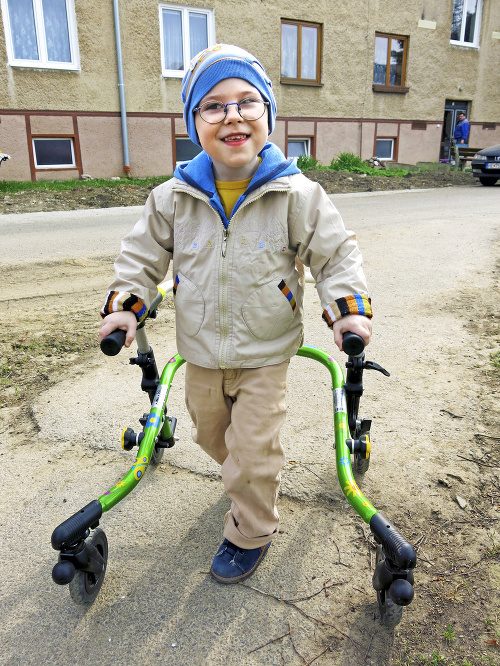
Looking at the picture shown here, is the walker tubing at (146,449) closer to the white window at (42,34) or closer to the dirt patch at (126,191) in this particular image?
the dirt patch at (126,191)

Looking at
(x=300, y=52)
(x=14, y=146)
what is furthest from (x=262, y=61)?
(x=14, y=146)

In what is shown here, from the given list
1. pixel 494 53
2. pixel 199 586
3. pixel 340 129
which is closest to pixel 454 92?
pixel 494 53

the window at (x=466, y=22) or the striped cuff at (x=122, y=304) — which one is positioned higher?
the window at (x=466, y=22)

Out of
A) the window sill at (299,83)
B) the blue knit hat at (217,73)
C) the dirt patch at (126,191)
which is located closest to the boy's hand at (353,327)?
the blue knit hat at (217,73)

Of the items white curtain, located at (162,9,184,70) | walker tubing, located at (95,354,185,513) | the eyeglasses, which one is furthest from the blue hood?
white curtain, located at (162,9,184,70)

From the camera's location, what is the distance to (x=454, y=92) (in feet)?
65.2

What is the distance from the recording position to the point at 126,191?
11.8m

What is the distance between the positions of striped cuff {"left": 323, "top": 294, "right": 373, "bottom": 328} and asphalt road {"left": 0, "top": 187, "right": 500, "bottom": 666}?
0.91m

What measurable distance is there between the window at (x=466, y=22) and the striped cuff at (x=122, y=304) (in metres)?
20.9

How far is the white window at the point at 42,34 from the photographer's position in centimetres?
1262

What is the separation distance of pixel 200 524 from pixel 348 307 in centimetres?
110

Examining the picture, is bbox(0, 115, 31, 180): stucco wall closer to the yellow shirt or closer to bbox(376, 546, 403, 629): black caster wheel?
the yellow shirt

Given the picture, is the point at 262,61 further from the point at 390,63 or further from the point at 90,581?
the point at 90,581

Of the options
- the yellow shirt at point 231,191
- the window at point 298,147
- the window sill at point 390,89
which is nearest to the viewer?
the yellow shirt at point 231,191
